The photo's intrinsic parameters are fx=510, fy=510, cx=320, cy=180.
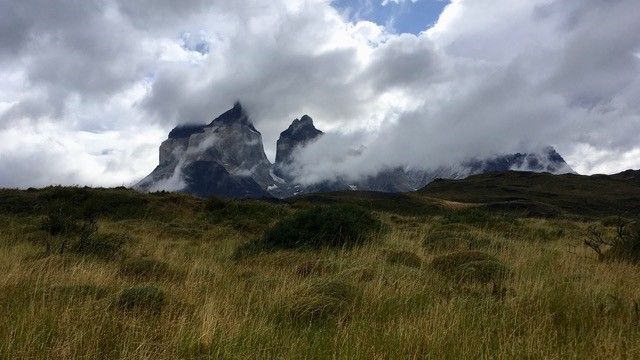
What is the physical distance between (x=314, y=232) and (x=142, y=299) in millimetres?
7907

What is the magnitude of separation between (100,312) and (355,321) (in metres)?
2.33

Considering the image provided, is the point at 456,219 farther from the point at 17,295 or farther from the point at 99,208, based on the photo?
the point at 17,295

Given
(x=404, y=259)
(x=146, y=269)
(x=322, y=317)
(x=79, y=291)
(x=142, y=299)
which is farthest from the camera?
(x=404, y=259)

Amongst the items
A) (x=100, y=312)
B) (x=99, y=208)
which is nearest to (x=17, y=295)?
(x=100, y=312)

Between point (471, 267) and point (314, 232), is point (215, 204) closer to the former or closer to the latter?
point (314, 232)

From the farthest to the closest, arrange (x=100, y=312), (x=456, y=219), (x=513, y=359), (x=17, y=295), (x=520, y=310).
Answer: (x=456, y=219) → (x=17, y=295) → (x=520, y=310) → (x=100, y=312) → (x=513, y=359)

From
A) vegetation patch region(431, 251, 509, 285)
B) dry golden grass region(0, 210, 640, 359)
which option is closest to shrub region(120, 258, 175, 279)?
dry golden grass region(0, 210, 640, 359)

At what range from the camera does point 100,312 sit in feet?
15.1

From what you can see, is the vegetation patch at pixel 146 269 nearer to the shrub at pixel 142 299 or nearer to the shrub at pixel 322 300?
the shrub at pixel 142 299

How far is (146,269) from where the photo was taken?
27.0ft

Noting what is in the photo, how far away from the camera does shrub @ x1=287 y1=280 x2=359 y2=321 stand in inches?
206

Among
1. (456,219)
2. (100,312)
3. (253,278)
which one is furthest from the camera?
(456,219)

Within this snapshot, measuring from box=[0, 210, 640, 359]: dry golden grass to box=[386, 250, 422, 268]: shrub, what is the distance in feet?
4.55

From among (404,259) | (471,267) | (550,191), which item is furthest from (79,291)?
(550,191)
